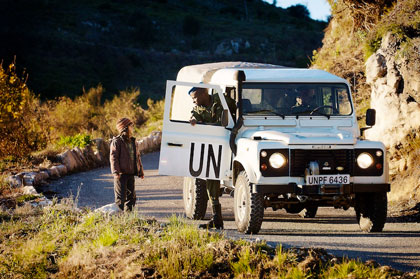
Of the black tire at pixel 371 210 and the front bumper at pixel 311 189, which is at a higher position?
the front bumper at pixel 311 189

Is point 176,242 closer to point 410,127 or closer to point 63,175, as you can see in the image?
point 410,127

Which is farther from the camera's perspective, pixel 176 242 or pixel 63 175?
pixel 63 175

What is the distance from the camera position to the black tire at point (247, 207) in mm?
8602

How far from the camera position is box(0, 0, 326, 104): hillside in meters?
58.7

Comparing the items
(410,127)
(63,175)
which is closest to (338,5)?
(410,127)

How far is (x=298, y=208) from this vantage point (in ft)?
32.7

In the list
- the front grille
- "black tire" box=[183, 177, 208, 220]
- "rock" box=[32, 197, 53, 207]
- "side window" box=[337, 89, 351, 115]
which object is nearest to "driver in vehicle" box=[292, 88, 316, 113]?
"side window" box=[337, 89, 351, 115]

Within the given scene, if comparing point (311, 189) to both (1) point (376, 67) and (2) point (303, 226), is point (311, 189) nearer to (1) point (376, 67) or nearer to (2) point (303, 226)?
(2) point (303, 226)

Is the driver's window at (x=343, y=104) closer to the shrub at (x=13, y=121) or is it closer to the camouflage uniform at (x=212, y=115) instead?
the camouflage uniform at (x=212, y=115)

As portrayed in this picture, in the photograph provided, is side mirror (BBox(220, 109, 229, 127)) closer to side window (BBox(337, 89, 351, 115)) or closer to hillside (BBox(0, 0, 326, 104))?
side window (BBox(337, 89, 351, 115))

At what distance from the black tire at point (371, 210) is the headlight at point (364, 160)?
52cm

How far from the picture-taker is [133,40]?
2975 inches

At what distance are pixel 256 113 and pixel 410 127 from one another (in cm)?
467

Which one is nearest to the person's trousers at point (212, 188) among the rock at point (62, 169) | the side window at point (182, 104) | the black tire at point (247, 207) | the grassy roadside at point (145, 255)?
the black tire at point (247, 207)
